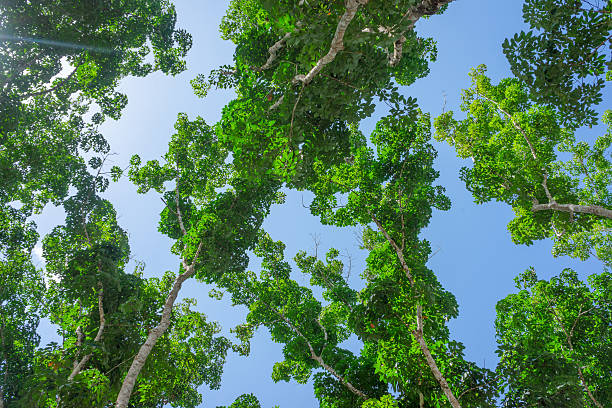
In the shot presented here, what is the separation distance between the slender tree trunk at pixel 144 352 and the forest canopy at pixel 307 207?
0.04 metres

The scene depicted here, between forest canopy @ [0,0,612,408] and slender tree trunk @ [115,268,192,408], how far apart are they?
0.15ft

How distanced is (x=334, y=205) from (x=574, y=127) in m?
7.28

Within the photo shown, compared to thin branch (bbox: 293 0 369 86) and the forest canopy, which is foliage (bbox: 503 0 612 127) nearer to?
the forest canopy

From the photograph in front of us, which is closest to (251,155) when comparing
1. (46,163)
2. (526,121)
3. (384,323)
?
(384,323)

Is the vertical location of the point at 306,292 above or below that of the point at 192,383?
above

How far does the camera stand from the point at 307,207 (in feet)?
38.9

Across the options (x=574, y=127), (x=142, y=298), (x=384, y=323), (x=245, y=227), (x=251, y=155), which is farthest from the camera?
(x=245, y=227)

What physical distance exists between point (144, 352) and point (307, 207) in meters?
7.07

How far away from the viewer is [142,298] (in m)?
9.54

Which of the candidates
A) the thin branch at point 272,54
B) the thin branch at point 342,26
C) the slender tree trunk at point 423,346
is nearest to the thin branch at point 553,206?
the slender tree trunk at point 423,346

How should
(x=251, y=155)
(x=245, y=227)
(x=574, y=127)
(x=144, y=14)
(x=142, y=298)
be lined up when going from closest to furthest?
1. (x=251, y=155)
2. (x=574, y=127)
3. (x=142, y=298)
4. (x=245, y=227)
5. (x=144, y=14)

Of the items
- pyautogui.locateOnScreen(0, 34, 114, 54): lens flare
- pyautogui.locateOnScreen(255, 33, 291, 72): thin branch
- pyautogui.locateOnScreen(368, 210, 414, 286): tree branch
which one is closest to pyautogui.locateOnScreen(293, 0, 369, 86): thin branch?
pyautogui.locateOnScreen(255, 33, 291, 72): thin branch

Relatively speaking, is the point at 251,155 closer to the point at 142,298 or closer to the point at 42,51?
the point at 142,298

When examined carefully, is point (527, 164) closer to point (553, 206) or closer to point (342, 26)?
point (553, 206)
